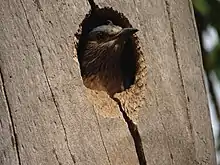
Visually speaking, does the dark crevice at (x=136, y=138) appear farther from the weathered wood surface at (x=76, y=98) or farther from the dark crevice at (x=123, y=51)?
the dark crevice at (x=123, y=51)

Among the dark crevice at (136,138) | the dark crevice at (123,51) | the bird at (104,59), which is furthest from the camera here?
the bird at (104,59)

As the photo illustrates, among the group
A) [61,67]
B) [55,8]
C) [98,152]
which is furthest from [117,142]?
[55,8]

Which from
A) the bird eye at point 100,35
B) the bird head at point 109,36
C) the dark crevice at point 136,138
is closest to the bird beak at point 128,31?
the bird head at point 109,36

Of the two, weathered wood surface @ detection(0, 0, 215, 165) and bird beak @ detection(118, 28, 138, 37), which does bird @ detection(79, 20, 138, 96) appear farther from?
weathered wood surface @ detection(0, 0, 215, 165)

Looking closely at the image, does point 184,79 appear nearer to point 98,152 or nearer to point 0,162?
point 98,152

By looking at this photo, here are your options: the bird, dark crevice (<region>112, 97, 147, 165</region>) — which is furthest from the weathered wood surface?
the bird
